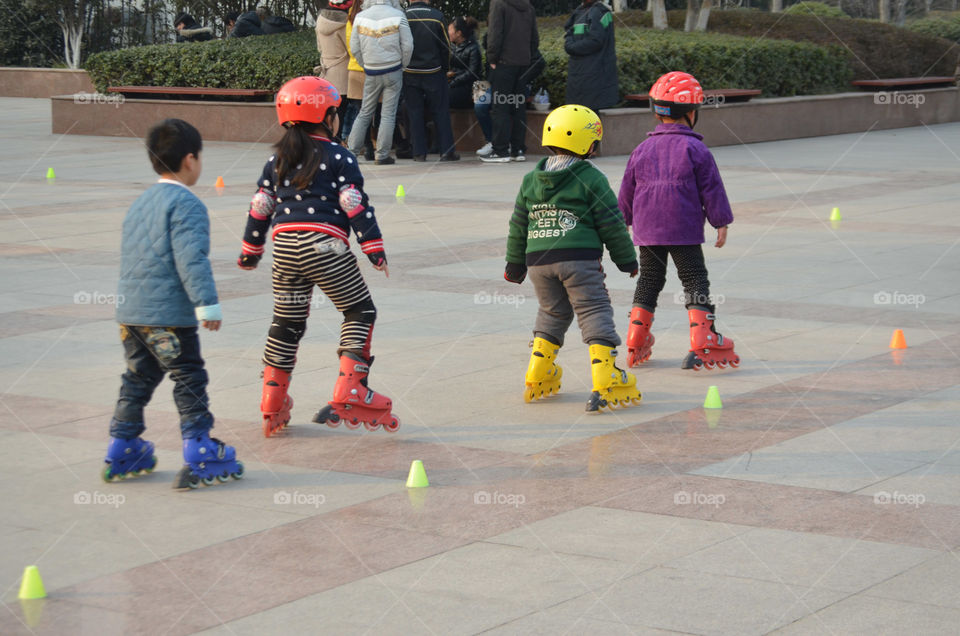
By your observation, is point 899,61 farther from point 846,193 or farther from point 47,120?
point 47,120

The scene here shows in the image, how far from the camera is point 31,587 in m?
4.15

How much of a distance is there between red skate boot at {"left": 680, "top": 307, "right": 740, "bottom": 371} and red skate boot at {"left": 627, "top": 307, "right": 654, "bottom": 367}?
0.83ft

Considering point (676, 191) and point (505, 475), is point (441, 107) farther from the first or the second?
point (505, 475)

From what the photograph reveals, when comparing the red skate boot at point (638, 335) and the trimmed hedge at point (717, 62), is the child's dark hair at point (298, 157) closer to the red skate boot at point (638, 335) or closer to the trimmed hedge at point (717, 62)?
the red skate boot at point (638, 335)

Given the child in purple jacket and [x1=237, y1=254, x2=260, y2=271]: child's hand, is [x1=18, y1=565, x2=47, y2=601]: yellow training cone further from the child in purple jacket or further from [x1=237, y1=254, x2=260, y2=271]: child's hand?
the child in purple jacket

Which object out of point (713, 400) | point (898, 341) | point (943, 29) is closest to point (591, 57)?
point (898, 341)

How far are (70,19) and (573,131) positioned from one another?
2624cm

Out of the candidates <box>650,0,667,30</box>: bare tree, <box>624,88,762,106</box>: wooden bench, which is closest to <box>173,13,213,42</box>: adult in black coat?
<box>650,0,667,30</box>: bare tree

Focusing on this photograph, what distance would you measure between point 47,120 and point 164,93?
4.27 m

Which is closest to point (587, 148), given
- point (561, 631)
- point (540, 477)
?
point (540, 477)

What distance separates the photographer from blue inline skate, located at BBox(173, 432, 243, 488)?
524 centimetres

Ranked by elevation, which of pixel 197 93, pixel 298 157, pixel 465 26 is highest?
pixel 465 26

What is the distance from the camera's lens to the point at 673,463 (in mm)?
5543

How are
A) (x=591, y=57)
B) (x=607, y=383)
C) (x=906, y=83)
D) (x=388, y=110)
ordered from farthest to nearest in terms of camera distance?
(x=906, y=83) → (x=591, y=57) → (x=388, y=110) → (x=607, y=383)
